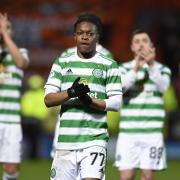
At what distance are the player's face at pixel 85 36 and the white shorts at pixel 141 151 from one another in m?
3.02

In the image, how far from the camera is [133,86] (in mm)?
12859

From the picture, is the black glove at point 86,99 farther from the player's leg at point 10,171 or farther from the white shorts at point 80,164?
the player's leg at point 10,171

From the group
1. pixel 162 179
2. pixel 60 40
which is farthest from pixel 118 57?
pixel 162 179

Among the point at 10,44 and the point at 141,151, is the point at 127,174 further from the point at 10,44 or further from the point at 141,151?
the point at 10,44

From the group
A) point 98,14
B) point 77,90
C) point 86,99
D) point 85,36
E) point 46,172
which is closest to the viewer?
point 77,90

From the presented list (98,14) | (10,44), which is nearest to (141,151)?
(10,44)

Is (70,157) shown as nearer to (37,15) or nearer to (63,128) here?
(63,128)

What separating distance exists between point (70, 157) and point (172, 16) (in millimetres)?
23795

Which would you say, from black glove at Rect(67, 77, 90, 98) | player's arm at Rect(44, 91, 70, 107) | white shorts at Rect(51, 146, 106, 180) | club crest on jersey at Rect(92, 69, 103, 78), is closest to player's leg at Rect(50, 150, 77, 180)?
white shorts at Rect(51, 146, 106, 180)

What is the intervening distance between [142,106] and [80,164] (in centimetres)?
296

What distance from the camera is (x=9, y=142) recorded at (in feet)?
42.4

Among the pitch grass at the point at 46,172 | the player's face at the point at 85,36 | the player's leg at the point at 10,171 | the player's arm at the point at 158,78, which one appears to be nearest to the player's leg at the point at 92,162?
the player's face at the point at 85,36

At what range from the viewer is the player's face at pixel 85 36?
1005 cm

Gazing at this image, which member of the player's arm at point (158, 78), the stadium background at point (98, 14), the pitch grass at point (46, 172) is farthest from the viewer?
the stadium background at point (98, 14)
